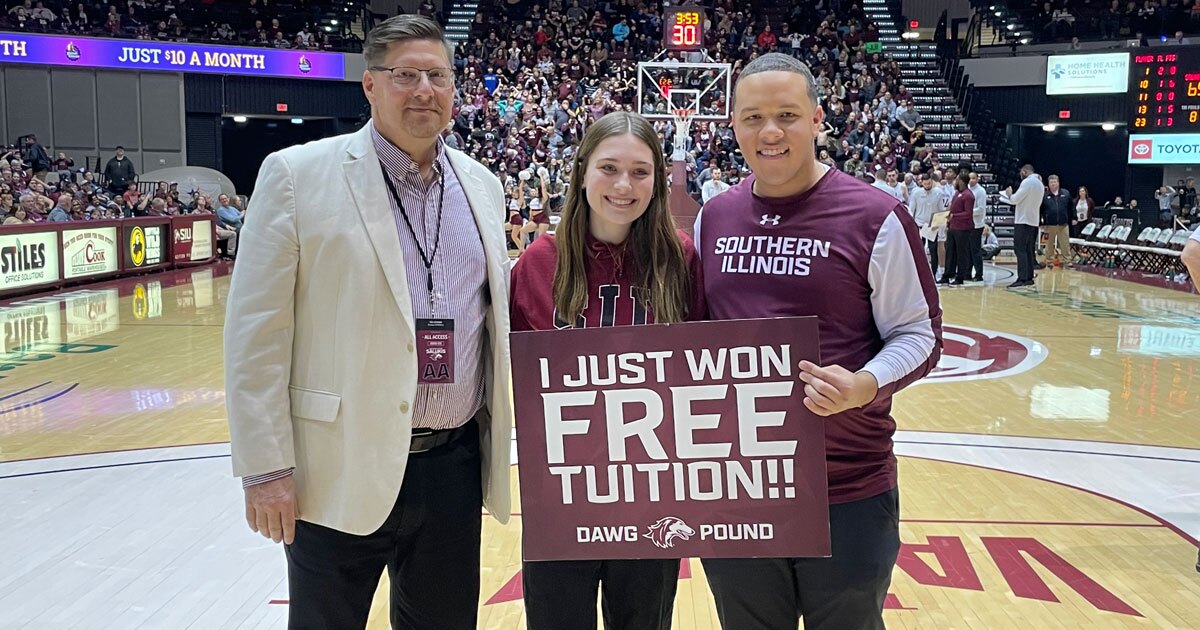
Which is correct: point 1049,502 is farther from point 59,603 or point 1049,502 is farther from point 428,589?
point 59,603

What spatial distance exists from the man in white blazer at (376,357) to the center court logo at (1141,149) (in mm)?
21382

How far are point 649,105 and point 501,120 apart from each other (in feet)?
12.6

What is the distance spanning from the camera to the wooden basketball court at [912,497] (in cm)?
331

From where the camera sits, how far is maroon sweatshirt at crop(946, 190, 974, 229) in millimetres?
13281

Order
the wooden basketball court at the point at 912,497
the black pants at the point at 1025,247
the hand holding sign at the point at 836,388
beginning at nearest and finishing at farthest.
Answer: the hand holding sign at the point at 836,388, the wooden basketball court at the point at 912,497, the black pants at the point at 1025,247

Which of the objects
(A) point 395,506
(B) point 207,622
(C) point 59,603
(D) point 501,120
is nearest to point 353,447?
(A) point 395,506

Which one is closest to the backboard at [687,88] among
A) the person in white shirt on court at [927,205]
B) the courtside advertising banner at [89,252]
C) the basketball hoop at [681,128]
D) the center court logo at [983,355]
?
the basketball hoop at [681,128]

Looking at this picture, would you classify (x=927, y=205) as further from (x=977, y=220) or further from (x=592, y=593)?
(x=592, y=593)

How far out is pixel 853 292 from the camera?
6.53 ft

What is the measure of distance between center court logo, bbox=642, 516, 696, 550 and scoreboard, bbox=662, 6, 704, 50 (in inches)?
762

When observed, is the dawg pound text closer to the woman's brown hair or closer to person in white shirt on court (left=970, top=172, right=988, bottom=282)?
the woman's brown hair

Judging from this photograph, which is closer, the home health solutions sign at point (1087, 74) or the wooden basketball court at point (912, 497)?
the wooden basketball court at point (912, 497)

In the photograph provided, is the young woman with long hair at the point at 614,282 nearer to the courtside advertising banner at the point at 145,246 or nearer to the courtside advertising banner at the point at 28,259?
the courtside advertising banner at the point at 28,259

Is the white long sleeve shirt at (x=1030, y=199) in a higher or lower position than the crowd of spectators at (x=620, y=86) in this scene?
lower
